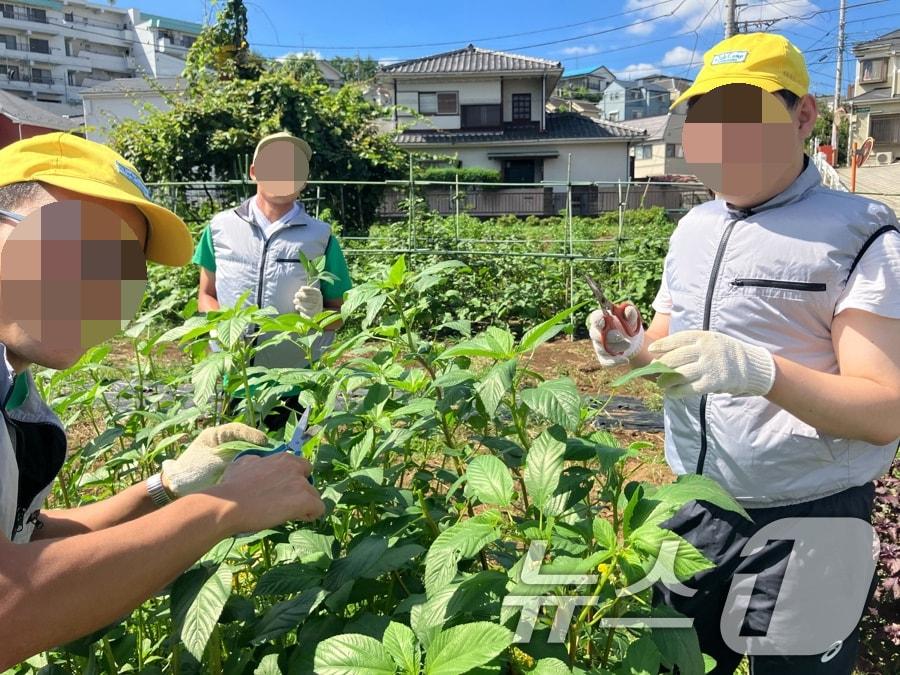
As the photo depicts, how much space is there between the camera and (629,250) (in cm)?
811

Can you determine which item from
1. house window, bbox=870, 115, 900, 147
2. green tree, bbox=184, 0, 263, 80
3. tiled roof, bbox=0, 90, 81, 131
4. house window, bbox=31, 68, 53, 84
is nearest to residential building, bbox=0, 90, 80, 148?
tiled roof, bbox=0, 90, 81, 131

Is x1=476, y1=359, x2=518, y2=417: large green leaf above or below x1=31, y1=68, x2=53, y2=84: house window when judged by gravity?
below

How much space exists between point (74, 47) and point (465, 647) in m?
67.7

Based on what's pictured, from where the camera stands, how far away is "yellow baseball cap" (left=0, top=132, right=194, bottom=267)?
3.02 ft

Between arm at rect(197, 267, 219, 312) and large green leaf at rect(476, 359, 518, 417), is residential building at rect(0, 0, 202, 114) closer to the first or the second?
arm at rect(197, 267, 219, 312)

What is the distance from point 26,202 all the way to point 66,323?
15cm

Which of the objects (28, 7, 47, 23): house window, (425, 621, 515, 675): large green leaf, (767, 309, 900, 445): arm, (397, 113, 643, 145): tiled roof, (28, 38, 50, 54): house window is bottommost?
(425, 621, 515, 675): large green leaf

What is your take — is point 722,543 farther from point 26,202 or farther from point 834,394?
point 26,202

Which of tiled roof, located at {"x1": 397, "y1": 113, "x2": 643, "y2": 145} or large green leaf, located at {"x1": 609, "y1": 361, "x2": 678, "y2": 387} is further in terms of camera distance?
tiled roof, located at {"x1": 397, "y1": 113, "x2": 643, "y2": 145}

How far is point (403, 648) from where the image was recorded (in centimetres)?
90

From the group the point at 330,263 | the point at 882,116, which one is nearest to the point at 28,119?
the point at 330,263

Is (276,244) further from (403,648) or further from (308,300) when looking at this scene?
(403,648)

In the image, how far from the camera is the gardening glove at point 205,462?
1148 mm

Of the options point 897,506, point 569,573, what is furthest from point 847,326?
point 897,506
